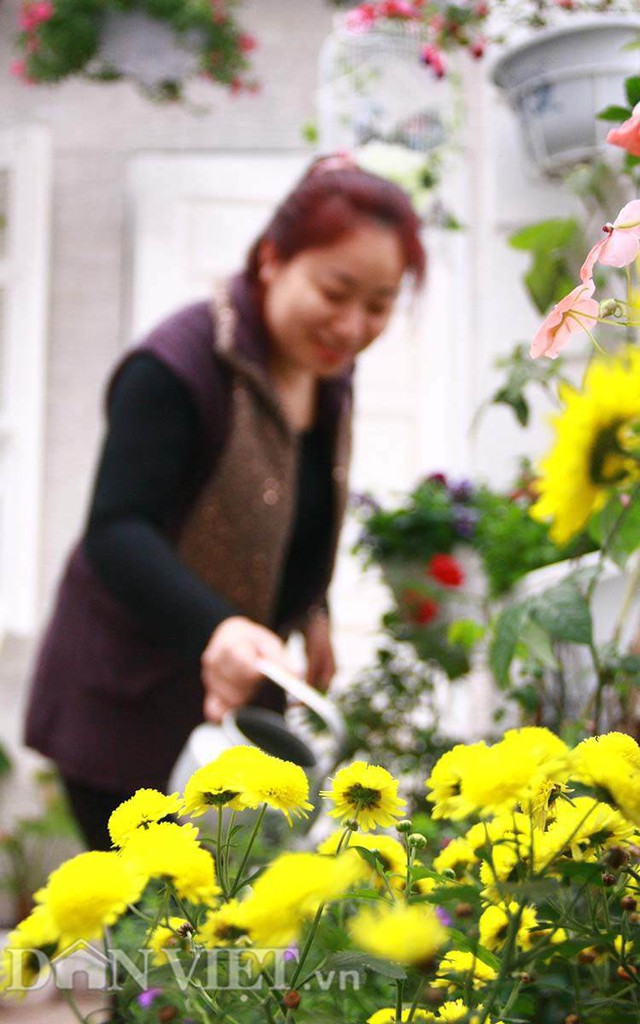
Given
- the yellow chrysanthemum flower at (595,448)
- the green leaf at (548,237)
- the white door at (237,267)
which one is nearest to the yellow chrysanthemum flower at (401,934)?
the yellow chrysanthemum flower at (595,448)

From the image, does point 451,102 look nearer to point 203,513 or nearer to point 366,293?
point 366,293

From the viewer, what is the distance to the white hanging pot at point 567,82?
2.14 metres

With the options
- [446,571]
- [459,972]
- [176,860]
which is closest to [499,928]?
[459,972]

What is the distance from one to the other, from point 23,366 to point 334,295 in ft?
7.93

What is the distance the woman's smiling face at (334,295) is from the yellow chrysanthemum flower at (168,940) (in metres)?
1.22

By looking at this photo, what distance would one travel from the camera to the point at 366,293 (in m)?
1.62

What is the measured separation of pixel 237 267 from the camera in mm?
3695

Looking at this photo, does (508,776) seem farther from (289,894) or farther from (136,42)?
(136,42)

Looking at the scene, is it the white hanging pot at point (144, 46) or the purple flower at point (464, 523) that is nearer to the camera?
the purple flower at point (464, 523)

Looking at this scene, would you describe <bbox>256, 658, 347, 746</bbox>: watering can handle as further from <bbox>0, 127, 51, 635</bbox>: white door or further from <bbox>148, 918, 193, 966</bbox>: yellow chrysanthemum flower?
<bbox>0, 127, 51, 635</bbox>: white door

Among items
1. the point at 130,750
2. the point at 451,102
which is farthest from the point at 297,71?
the point at 130,750

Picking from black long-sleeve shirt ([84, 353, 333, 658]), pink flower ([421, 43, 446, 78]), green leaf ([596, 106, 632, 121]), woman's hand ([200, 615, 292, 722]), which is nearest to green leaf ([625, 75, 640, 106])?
green leaf ([596, 106, 632, 121])

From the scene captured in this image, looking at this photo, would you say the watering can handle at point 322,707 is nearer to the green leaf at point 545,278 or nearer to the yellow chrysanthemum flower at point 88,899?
the green leaf at point 545,278

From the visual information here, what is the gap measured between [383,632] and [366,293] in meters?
1.06
